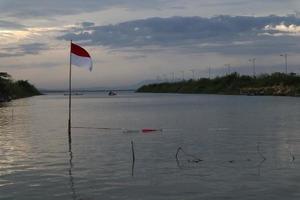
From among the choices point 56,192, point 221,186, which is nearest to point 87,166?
point 56,192

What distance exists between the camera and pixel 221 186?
18766 millimetres

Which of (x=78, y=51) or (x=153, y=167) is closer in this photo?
(x=153, y=167)

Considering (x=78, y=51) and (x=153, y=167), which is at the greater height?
(x=78, y=51)

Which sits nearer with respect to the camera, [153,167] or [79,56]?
[153,167]

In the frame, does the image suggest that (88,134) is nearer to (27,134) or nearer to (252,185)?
(27,134)

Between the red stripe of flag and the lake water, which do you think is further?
the red stripe of flag

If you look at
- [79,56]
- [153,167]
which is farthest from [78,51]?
[153,167]

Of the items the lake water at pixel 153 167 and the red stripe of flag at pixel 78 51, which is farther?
the red stripe of flag at pixel 78 51

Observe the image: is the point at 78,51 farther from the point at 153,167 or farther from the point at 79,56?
the point at 153,167

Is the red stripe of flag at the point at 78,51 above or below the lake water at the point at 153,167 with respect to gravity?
above

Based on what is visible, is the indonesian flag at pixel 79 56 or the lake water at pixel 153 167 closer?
the lake water at pixel 153 167

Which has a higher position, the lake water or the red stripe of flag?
the red stripe of flag

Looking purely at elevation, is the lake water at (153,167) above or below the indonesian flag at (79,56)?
below

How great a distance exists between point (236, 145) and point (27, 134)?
17632mm
